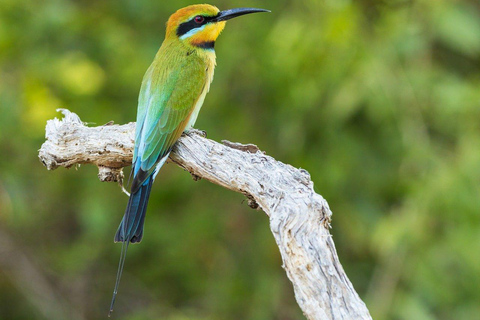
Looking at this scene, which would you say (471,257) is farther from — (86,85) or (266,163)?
(86,85)

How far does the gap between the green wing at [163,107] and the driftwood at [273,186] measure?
0.21ft

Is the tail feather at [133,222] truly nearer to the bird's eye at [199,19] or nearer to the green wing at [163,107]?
the green wing at [163,107]

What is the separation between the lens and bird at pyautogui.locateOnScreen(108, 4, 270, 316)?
274cm

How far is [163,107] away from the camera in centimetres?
304

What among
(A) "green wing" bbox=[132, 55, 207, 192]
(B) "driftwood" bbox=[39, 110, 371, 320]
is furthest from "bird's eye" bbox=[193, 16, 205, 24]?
(B) "driftwood" bbox=[39, 110, 371, 320]

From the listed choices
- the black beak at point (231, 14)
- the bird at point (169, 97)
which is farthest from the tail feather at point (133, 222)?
the black beak at point (231, 14)

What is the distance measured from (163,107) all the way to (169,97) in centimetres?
7

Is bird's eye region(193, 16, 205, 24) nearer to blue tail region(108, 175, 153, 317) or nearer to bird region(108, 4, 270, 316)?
bird region(108, 4, 270, 316)

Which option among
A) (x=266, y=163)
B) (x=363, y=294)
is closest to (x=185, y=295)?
(x=363, y=294)

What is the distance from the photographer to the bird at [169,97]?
8.98 ft

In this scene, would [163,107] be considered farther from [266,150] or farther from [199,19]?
[266,150]

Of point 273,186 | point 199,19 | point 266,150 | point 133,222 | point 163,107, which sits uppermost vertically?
point 199,19

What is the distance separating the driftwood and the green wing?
63 millimetres

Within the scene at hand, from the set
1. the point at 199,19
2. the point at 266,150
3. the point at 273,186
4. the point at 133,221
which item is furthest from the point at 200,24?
the point at 266,150
